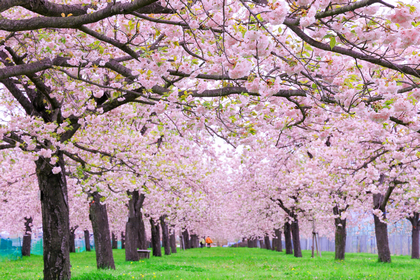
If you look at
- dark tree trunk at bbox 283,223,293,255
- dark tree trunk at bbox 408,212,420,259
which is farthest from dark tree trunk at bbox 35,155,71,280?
dark tree trunk at bbox 408,212,420,259

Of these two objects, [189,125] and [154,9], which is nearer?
[154,9]

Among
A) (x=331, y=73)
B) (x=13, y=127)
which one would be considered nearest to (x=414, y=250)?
(x=331, y=73)

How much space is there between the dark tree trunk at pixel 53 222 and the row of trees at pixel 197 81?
0.08 feet

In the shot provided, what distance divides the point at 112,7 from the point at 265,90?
2.05 metres

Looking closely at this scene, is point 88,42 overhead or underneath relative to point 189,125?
overhead

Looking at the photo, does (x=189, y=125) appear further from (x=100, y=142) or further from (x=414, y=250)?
(x=414, y=250)

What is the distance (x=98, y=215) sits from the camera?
12.5 meters

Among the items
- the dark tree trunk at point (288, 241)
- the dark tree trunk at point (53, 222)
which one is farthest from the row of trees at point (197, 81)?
the dark tree trunk at point (288, 241)

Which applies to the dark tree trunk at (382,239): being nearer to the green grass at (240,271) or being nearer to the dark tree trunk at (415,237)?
the green grass at (240,271)

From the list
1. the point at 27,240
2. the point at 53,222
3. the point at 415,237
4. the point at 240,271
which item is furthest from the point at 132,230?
the point at 415,237

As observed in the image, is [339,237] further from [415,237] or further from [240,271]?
[415,237]

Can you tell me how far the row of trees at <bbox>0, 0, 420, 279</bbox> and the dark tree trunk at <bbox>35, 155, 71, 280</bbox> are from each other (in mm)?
24

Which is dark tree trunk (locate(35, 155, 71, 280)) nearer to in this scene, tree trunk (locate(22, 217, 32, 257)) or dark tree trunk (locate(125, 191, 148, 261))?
dark tree trunk (locate(125, 191, 148, 261))

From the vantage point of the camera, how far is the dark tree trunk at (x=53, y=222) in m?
8.00
